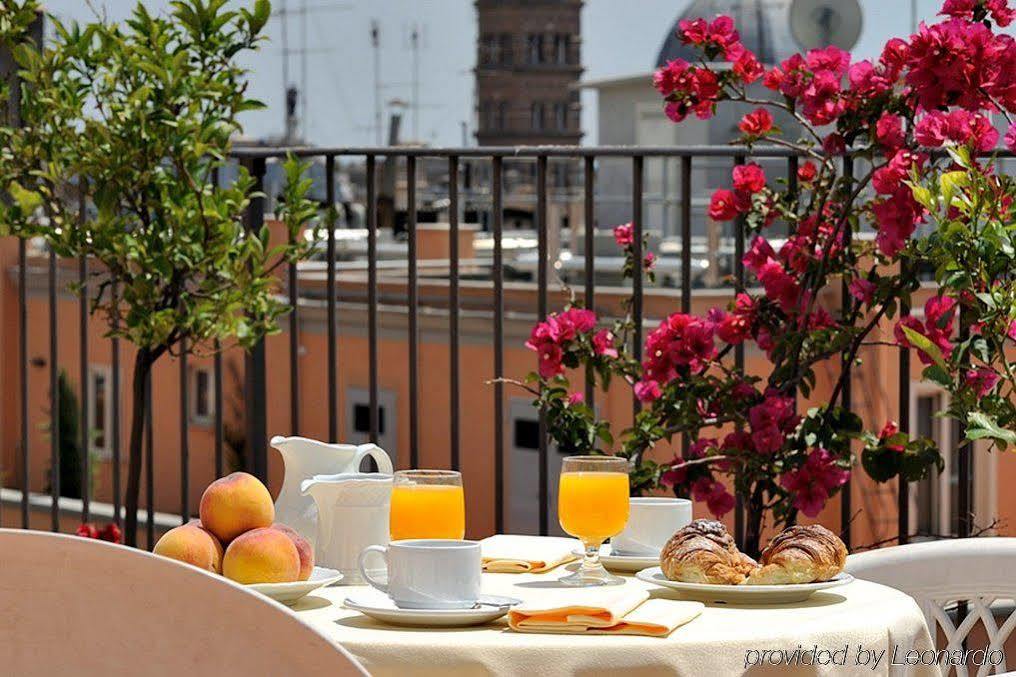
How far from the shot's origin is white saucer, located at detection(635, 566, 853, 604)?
1.81 meters

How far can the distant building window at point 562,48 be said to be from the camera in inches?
2346

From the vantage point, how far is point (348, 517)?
195 cm

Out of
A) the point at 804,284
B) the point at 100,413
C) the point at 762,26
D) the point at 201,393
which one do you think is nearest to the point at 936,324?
the point at 804,284

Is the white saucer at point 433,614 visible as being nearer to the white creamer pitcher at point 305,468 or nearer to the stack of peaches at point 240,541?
the stack of peaches at point 240,541

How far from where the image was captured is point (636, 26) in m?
31.3

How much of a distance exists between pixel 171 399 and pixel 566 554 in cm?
1696

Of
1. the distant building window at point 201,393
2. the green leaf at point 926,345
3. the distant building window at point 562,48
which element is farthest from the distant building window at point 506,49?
the green leaf at point 926,345

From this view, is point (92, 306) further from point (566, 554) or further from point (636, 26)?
point (636, 26)

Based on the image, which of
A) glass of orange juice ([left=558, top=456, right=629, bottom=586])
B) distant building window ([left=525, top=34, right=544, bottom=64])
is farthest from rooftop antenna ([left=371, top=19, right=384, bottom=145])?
distant building window ([left=525, top=34, right=544, bottom=64])

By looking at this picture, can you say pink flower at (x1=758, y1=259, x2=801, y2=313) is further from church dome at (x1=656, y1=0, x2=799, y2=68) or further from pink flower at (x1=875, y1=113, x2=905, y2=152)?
church dome at (x1=656, y1=0, x2=799, y2=68)

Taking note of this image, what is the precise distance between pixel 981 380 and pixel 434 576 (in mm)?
1433

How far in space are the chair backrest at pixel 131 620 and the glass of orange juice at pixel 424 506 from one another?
1.96 ft

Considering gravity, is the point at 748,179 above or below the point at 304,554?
above

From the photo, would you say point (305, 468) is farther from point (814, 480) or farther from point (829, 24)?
point (829, 24)
